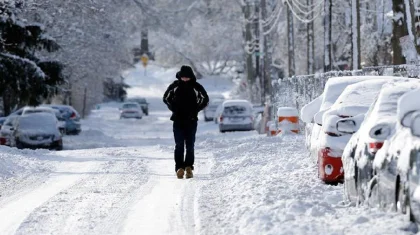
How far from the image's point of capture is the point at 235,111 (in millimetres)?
38812

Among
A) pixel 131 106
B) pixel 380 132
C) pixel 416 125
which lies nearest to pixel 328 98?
pixel 380 132

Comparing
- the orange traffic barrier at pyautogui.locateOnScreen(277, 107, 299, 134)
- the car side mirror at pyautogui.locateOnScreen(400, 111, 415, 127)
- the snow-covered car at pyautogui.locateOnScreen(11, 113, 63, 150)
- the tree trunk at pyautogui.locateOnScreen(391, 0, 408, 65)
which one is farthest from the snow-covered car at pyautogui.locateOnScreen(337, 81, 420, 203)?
the snow-covered car at pyautogui.locateOnScreen(11, 113, 63, 150)

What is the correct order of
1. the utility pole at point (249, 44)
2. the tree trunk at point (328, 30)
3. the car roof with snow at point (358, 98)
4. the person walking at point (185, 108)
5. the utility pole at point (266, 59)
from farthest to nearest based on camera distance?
the utility pole at point (249, 44), the utility pole at point (266, 59), the tree trunk at point (328, 30), the person walking at point (185, 108), the car roof with snow at point (358, 98)

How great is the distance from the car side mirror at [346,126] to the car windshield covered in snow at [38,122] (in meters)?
19.7

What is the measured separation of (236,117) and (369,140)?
29326 millimetres

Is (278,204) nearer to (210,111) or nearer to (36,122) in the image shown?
(36,122)

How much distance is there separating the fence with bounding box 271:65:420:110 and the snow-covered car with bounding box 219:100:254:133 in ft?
11.6

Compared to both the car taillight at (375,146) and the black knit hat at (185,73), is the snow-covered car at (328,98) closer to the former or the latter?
the black knit hat at (185,73)

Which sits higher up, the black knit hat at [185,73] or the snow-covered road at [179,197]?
the black knit hat at [185,73]

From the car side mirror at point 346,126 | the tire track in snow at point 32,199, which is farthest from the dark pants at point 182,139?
the car side mirror at point 346,126

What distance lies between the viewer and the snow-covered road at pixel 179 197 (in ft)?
29.7

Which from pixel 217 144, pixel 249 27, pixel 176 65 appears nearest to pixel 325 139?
pixel 217 144

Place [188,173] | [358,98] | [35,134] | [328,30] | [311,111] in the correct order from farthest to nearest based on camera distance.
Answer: [328,30] → [35,134] → [311,111] → [188,173] → [358,98]

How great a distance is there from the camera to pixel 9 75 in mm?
32500
